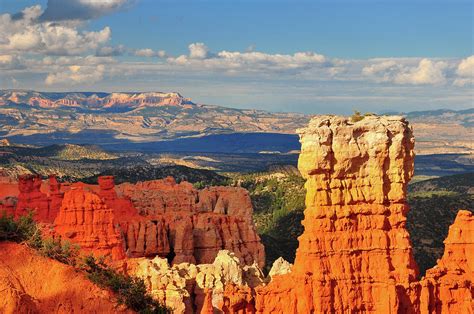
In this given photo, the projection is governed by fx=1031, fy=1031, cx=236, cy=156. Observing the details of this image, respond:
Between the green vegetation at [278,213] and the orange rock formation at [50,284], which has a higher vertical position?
the orange rock formation at [50,284]

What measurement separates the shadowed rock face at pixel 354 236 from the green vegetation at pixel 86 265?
13.6ft

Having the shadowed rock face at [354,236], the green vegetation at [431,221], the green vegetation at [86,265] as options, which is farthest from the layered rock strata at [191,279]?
the green vegetation at [431,221]

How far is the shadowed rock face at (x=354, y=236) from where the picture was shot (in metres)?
48.3

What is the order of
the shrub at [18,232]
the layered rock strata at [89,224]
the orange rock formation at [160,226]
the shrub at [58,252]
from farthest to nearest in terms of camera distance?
the orange rock formation at [160,226]
the layered rock strata at [89,224]
the shrub at [18,232]
the shrub at [58,252]

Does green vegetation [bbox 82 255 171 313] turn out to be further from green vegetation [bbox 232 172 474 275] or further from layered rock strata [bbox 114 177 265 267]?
green vegetation [bbox 232 172 474 275]

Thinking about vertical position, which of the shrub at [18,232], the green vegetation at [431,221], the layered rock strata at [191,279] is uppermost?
the shrub at [18,232]

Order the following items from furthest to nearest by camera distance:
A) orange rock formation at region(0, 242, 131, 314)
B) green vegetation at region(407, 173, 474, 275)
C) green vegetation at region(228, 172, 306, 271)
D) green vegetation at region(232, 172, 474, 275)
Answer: green vegetation at region(228, 172, 306, 271) < green vegetation at region(232, 172, 474, 275) < green vegetation at region(407, 173, 474, 275) < orange rock formation at region(0, 242, 131, 314)

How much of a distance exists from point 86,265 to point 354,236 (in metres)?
13.3

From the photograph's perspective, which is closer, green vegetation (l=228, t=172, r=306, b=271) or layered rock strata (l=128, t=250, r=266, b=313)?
layered rock strata (l=128, t=250, r=266, b=313)

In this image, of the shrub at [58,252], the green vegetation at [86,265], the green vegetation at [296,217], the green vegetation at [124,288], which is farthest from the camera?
the green vegetation at [296,217]

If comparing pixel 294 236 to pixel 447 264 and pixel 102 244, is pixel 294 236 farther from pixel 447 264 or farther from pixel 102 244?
pixel 447 264

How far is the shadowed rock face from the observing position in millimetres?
48344

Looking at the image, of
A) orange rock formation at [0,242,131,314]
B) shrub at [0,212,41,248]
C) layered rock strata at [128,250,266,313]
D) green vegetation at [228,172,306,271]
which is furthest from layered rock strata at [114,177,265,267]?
orange rock formation at [0,242,131,314]

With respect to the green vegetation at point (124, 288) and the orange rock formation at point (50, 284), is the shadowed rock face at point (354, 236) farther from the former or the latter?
the orange rock formation at point (50, 284)
